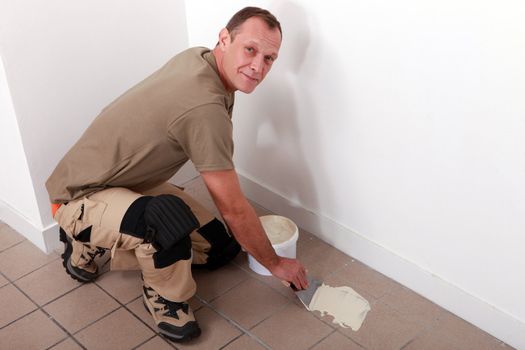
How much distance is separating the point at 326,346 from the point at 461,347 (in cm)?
36

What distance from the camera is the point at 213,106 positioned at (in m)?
1.56

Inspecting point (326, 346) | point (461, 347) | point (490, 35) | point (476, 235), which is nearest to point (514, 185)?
point (476, 235)

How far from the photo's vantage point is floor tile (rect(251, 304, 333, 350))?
1.71 meters

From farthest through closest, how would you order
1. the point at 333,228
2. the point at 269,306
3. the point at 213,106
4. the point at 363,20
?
the point at 333,228
the point at 269,306
the point at 363,20
the point at 213,106

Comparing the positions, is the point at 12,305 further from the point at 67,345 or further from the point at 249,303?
the point at 249,303

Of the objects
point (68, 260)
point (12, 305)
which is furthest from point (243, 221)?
point (12, 305)

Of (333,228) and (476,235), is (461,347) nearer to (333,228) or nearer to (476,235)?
(476,235)

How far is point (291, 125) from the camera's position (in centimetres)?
204

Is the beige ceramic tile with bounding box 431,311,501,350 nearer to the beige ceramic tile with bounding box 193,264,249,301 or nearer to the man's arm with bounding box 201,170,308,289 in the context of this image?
the man's arm with bounding box 201,170,308,289

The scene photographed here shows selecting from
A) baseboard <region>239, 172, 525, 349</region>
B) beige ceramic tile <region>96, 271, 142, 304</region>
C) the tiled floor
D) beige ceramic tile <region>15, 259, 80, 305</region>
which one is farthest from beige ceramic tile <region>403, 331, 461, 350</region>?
beige ceramic tile <region>15, 259, 80, 305</region>

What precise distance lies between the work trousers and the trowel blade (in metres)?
0.31

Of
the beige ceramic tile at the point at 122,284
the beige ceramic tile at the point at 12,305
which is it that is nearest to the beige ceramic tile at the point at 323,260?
the beige ceramic tile at the point at 122,284

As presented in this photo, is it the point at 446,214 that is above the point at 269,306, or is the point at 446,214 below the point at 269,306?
above

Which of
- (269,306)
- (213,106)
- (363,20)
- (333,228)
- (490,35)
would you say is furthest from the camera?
(333,228)
